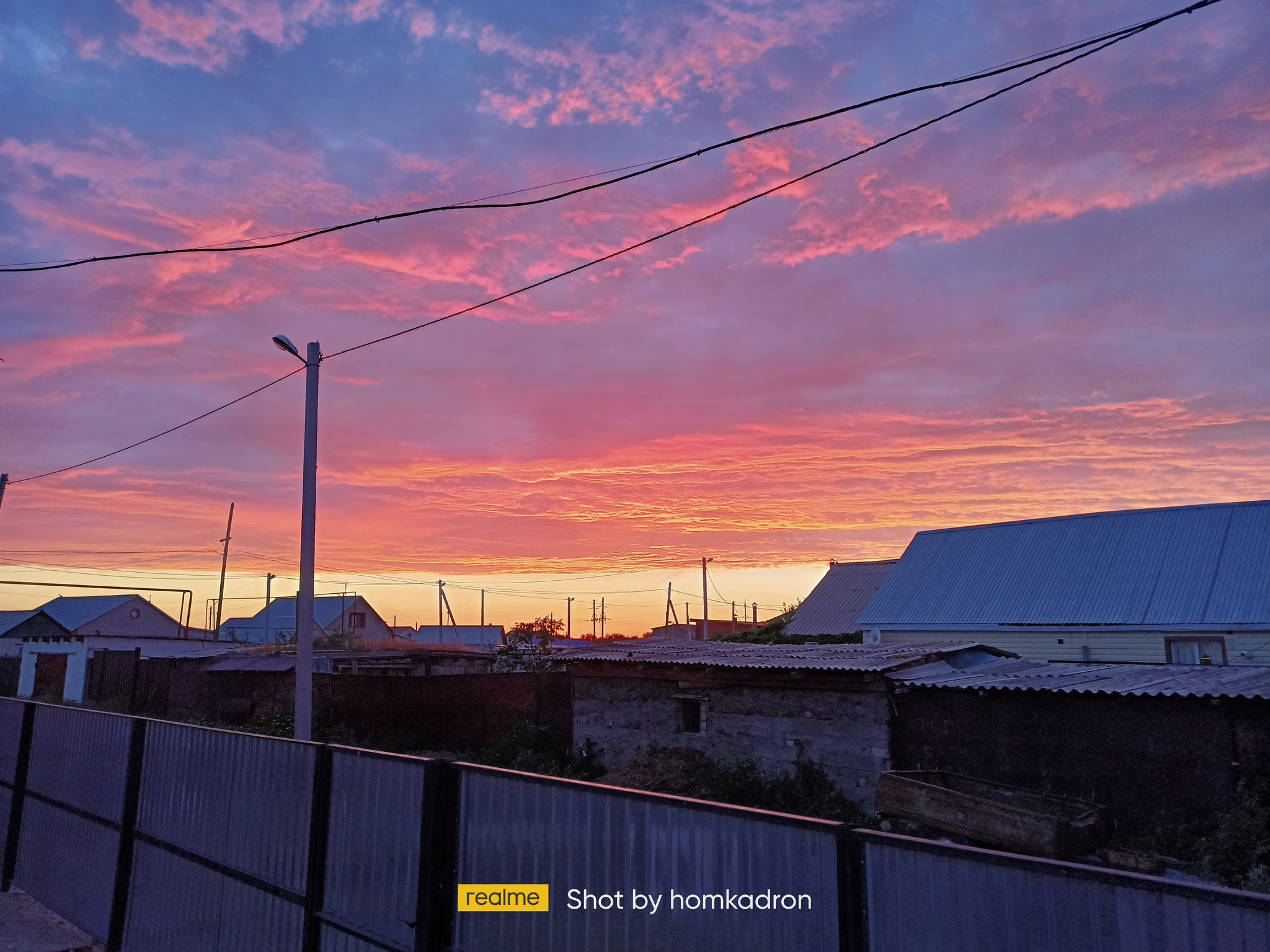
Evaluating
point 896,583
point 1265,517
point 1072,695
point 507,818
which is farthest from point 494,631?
point 507,818

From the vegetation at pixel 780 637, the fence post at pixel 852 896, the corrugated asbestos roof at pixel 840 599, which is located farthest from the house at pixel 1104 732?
Result: the corrugated asbestos roof at pixel 840 599

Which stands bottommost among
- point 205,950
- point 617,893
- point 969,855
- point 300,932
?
point 205,950

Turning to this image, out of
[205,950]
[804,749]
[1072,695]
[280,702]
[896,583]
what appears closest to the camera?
[205,950]

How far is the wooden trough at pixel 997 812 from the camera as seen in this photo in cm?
1155

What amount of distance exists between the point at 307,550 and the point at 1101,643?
23.8 meters

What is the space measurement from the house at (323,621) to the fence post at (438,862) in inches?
2898

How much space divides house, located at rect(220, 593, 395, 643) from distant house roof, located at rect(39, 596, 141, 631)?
16.3 m

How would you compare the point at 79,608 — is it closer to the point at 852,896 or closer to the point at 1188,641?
the point at 1188,641

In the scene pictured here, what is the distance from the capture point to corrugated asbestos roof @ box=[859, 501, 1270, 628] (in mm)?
25953

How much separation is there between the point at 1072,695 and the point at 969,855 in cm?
1269

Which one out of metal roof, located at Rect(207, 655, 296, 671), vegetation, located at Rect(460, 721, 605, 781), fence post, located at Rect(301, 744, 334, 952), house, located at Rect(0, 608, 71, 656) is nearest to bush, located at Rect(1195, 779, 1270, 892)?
fence post, located at Rect(301, 744, 334, 952)

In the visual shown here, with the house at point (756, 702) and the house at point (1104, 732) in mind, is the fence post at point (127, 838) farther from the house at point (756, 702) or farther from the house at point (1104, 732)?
the house at point (1104, 732)

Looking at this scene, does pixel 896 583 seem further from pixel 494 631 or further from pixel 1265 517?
pixel 494 631

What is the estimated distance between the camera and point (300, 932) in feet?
20.7
